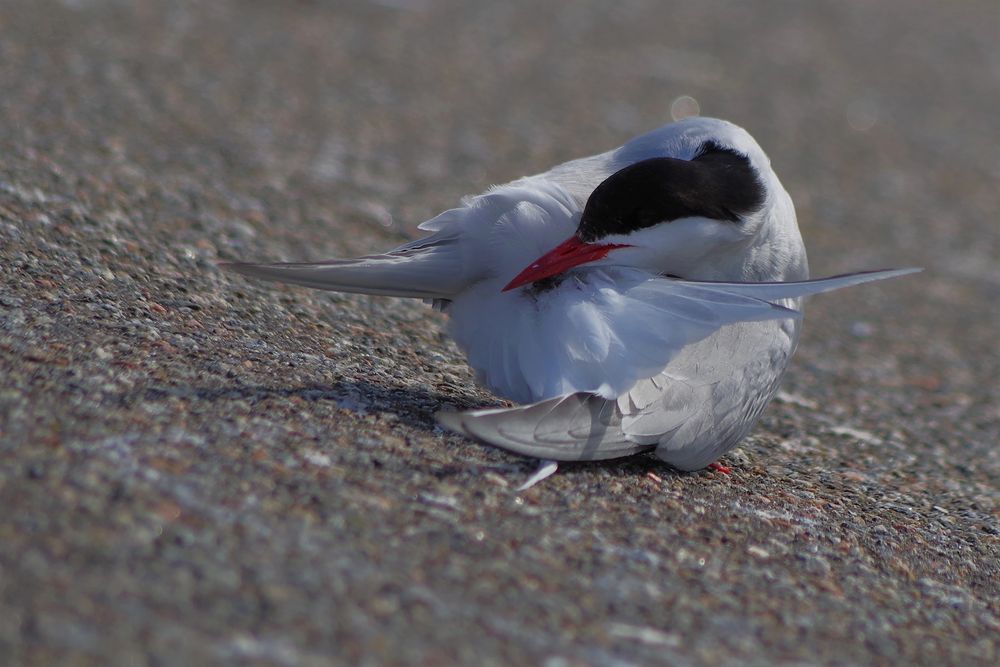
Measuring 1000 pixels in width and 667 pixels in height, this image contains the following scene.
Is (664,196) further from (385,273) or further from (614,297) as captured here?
(385,273)

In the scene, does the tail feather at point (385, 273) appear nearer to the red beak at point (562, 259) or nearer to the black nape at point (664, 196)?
the red beak at point (562, 259)

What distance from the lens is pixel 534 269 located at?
250cm

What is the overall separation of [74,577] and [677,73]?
19.4 feet

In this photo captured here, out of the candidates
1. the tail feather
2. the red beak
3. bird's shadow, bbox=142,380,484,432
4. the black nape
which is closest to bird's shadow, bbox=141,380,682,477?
bird's shadow, bbox=142,380,484,432

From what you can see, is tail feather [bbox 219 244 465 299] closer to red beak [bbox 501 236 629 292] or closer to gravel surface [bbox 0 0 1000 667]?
red beak [bbox 501 236 629 292]

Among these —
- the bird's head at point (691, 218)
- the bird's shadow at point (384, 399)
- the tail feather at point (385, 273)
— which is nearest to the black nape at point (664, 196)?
the bird's head at point (691, 218)

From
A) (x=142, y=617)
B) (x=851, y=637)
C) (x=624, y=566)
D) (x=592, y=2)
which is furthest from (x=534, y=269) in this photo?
(x=592, y=2)

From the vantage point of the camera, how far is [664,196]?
2.53 meters

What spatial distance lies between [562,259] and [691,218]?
1.06 ft

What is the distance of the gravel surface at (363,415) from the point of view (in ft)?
6.03

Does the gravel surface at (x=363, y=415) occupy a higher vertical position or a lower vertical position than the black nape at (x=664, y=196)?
lower

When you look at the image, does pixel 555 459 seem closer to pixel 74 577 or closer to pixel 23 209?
pixel 74 577

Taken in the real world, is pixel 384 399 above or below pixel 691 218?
below

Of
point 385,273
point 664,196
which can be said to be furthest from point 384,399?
point 664,196
